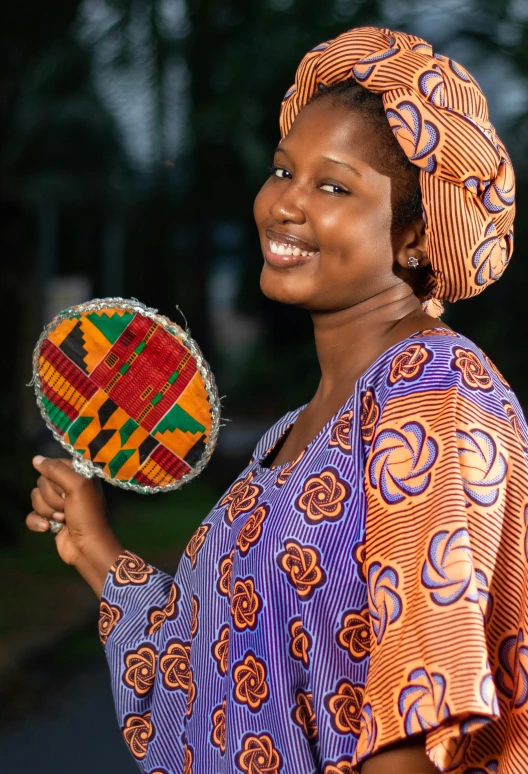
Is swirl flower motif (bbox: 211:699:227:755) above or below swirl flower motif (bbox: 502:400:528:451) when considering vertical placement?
below

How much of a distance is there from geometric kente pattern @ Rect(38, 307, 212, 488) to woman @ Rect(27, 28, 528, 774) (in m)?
0.21

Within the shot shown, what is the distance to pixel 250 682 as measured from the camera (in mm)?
1445

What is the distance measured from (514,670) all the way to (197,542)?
0.57m

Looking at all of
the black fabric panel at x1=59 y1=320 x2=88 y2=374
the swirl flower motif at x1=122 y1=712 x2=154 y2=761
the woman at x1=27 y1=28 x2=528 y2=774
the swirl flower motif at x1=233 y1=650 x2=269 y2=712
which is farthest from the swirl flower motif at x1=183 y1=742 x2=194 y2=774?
the black fabric panel at x1=59 y1=320 x2=88 y2=374

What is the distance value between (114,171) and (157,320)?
7.08 meters

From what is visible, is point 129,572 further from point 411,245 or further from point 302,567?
point 411,245

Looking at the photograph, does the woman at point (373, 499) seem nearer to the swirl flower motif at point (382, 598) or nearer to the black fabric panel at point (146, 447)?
the swirl flower motif at point (382, 598)

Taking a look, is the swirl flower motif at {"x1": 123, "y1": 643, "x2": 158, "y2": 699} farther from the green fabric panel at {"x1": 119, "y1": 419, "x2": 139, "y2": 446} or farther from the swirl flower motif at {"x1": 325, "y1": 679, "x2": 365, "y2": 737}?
the swirl flower motif at {"x1": 325, "y1": 679, "x2": 365, "y2": 737}

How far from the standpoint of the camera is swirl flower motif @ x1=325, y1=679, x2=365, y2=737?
53.0 inches

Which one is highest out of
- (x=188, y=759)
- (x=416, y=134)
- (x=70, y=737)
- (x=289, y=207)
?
(x=416, y=134)

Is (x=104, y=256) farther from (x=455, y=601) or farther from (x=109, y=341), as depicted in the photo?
(x=455, y=601)

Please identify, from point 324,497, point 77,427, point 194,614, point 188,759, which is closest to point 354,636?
point 324,497

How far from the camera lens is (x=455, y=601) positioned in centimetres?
119

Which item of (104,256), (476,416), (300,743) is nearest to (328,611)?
(300,743)
